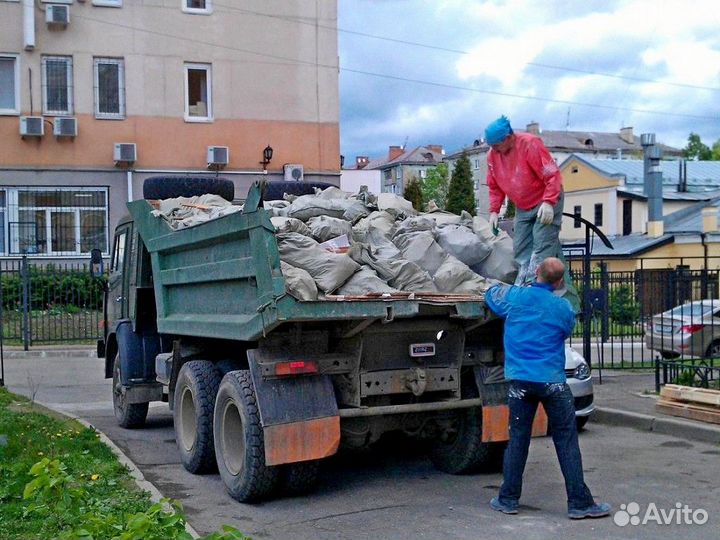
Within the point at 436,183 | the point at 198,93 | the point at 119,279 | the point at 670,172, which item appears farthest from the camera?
the point at 436,183

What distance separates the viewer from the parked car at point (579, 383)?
388 inches

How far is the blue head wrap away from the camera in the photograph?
23.9 feet

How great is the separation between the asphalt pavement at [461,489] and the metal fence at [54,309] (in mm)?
10476

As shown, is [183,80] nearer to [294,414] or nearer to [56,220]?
[56,220]

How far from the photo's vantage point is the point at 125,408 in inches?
409

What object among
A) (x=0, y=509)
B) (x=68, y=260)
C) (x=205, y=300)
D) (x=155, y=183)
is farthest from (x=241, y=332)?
(x=68, y=260)

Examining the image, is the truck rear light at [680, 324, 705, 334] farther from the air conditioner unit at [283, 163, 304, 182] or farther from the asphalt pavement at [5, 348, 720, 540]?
the air conditioner unit at [283, 163, 304, 182]

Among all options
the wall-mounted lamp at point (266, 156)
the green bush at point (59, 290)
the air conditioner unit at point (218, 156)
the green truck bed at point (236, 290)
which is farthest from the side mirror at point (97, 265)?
the wall-mounted lamp at point (266, 156)

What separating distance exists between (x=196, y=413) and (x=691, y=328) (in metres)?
10.2

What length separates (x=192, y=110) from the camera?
2725 centimetres

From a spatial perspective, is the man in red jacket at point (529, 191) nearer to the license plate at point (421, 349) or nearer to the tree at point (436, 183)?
the license plate at point (421, 349)

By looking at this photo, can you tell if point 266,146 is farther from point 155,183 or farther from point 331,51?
point 155,183

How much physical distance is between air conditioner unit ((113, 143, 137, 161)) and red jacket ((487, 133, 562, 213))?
1974 cm

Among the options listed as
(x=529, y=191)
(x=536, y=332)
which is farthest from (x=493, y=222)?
(x=536, y=332)
